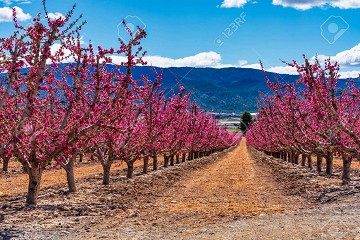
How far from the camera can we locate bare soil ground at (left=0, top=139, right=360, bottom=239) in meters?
10.6

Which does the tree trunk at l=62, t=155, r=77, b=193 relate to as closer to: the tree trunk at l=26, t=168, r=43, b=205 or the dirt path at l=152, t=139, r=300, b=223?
the tree trunk at l=26, t=168, r=43, b=205

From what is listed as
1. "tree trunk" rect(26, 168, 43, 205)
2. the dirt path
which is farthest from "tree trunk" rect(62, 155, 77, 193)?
the dirt path

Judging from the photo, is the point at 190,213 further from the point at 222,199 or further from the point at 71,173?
the point at 71,173

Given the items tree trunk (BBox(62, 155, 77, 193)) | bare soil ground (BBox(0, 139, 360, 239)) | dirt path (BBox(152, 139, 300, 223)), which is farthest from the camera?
tree trunk (BBox(62, 155, 77, 193))

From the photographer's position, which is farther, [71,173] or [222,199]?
[71,173]

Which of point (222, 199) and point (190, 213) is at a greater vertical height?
point (190, 213)

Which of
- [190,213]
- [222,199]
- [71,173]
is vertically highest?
[71,173]

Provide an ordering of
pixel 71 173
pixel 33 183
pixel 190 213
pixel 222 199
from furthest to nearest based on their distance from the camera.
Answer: pixel 71 173 → pixel 222 199 → pixel 33 183 → pixel 190 213

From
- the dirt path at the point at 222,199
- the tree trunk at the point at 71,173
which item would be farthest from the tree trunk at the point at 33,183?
the dirt path at the point at 222,199

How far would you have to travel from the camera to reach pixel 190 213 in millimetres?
13750

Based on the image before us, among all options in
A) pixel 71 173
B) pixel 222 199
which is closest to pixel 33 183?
pixel 71 173

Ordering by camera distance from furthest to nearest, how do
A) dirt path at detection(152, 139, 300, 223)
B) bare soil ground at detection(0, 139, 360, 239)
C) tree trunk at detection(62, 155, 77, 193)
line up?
tree trunk at detection(62, 155, 77, 193) < dirt path at detection(152, 139, 300, 223) < bare soil ground at detection(0, 139, 360, 239)

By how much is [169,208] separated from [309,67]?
6564 millimetres

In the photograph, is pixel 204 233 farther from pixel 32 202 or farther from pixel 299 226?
pixel 32 202
